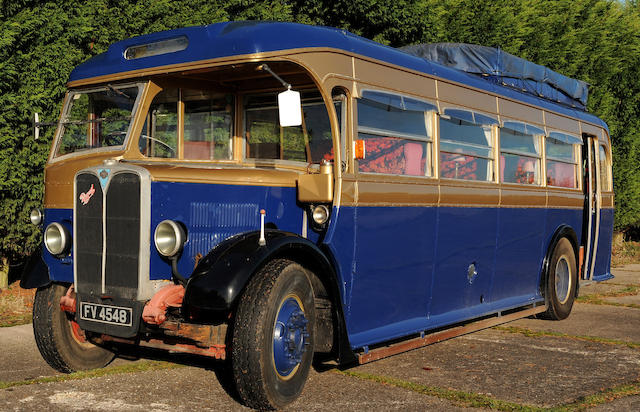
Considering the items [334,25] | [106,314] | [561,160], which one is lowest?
[106,314]

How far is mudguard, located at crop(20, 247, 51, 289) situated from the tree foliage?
2634 millimetres

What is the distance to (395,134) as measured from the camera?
590cm

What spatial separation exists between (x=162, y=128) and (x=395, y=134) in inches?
70.5

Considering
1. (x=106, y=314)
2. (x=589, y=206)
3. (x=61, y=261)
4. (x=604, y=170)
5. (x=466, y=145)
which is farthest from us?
(x=604, y=170)

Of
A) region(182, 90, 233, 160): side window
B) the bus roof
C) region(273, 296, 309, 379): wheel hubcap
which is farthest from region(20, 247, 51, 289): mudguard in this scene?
region(273, 296, 309, 379): wheel hubcap

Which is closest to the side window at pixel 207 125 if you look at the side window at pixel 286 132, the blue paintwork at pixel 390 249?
the side window at pixel 286 132

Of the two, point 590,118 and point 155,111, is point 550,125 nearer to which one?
point 590,118

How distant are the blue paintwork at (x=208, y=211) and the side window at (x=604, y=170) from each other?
619 cm

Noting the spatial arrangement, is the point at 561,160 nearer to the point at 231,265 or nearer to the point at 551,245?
the point at 551,245

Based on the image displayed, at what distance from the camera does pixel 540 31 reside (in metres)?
13.9

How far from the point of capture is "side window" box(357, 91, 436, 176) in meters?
5.59

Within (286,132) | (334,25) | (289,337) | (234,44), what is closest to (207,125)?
(286,132)

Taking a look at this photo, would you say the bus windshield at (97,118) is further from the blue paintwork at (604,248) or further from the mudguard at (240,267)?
the blue paintwork at (604,248)

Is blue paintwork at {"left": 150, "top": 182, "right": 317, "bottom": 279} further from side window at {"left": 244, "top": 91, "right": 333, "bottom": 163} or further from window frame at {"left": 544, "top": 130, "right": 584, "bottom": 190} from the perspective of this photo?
window frame at {"left": 544, "top": 130, "right": 584, "bottom": 190}
